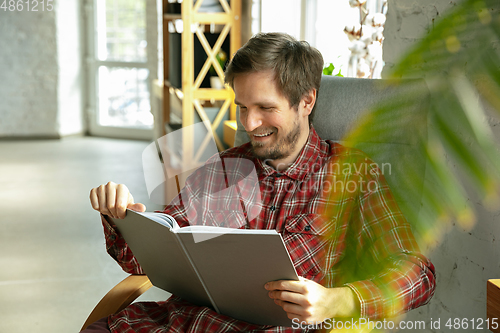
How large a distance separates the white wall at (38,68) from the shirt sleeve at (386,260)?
5786 millimetres

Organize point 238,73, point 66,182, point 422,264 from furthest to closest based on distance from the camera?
point 66,182, point 238,73, point 422,264

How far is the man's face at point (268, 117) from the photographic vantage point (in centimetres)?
120

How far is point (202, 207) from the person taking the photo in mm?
1287

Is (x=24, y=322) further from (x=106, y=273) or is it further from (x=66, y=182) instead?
(x=66, y=182)

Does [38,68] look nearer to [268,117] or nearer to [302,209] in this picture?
[268,117]

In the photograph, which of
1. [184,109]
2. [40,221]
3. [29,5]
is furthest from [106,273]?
[29,5]

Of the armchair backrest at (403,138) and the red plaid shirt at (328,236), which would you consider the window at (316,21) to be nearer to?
the red plaid shirt at (328,236)

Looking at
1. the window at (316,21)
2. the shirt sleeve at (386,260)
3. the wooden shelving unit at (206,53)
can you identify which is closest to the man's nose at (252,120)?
the shirt sleeve at (386,260)

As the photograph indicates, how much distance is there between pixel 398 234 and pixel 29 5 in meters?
6.20

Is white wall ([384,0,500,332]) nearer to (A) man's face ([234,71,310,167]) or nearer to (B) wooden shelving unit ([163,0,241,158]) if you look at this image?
(A) man's face ([234,71,310,167])

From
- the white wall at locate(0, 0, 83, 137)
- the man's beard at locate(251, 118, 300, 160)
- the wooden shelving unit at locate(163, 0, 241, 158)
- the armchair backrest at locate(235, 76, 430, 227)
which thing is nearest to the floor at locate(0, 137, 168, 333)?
the wooden shelving unit at locate(163, 0, 241, 158)

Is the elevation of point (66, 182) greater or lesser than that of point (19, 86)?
lesser

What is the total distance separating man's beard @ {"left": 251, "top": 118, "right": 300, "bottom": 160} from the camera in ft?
4.08

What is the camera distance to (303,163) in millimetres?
1250
